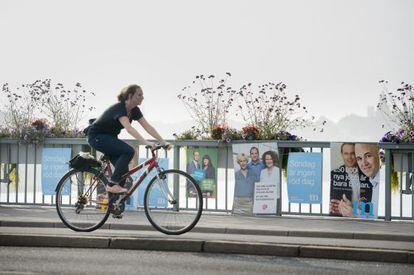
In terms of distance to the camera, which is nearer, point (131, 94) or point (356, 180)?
point (131, 94)

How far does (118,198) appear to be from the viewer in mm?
10133

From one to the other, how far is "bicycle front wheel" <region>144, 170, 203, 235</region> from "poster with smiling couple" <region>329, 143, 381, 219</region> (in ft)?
10.8

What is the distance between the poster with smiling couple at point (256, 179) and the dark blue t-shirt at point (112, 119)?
3.31m

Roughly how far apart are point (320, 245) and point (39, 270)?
3.15m

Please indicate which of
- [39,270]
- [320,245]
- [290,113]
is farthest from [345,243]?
[290,113]

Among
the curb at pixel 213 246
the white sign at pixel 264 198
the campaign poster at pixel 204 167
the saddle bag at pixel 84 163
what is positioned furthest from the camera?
the campaign poster at pixel 204 167

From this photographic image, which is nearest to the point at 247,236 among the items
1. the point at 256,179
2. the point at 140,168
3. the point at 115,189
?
the point at 140,168

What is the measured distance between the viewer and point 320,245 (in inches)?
358

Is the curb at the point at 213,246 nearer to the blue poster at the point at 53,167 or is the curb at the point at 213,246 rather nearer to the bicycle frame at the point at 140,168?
the bicycle frame at the point at 140,168

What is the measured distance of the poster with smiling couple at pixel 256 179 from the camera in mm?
12977

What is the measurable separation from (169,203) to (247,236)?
1054 millimetres

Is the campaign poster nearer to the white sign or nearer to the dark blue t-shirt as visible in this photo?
the white sign

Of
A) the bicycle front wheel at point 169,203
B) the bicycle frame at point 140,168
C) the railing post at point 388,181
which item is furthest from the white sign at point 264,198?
the bicycle frame at point 140,168

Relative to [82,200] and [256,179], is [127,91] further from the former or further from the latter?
[256,179]
